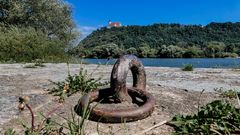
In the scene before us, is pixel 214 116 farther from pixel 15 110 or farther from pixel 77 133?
pixel 15 110

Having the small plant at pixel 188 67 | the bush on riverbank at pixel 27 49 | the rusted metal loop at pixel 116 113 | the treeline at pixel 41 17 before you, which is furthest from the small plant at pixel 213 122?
the treeline at pixel 41 17

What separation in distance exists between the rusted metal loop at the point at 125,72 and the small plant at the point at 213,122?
1.83 feet

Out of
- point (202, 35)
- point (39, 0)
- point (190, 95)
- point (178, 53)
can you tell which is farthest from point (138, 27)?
point (190, 95)

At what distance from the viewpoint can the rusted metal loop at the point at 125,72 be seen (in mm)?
3127

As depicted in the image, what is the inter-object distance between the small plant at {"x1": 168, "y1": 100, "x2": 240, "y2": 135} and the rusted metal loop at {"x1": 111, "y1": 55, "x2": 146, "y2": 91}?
557 mm

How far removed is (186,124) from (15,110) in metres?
1.55

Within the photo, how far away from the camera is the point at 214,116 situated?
2.64 m

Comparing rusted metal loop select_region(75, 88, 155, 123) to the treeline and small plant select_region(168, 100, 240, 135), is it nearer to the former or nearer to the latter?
small plant select_region(168, 100, 240, 135)

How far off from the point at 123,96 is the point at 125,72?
23 centimetres

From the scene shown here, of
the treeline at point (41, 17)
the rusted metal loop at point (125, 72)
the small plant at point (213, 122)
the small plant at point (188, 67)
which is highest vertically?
the treeline at point (41, 17)

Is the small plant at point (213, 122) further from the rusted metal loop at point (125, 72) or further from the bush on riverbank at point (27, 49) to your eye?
the bush on riverbank at point (27, 49)

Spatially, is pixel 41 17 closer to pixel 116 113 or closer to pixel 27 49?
pixel 27 49

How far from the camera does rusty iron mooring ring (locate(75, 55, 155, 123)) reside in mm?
2861

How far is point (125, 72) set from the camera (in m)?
3.17
